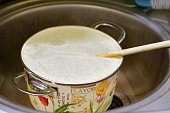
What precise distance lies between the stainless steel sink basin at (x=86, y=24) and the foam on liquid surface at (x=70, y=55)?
147 millimetres

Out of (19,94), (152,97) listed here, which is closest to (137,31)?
(152,97)

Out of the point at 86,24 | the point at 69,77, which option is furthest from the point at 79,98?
the point at 86,24

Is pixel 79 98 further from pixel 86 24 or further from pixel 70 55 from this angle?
pixel 86 24

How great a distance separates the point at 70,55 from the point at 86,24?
29 centimetres

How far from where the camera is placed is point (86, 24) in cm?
93

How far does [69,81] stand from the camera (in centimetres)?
58

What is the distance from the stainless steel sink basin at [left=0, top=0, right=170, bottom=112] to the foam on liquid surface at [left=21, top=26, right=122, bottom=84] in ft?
0.48

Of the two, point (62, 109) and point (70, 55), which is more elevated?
point (70, 55)

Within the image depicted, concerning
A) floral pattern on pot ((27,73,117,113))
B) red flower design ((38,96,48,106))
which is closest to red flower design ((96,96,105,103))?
floral pattern on pot ((27,73,117,113))

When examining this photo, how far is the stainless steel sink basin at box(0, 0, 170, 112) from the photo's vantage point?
0.82 metres

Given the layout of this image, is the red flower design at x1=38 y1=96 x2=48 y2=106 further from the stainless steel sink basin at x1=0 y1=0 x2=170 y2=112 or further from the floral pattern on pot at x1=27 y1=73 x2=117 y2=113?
the stainless steel sink basin at x1=0 y1=0 x2=170 y2=112

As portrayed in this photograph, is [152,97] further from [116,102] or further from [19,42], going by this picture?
[19,42]

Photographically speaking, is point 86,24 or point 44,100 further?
point 86,24

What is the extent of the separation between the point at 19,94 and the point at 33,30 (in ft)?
0.79
